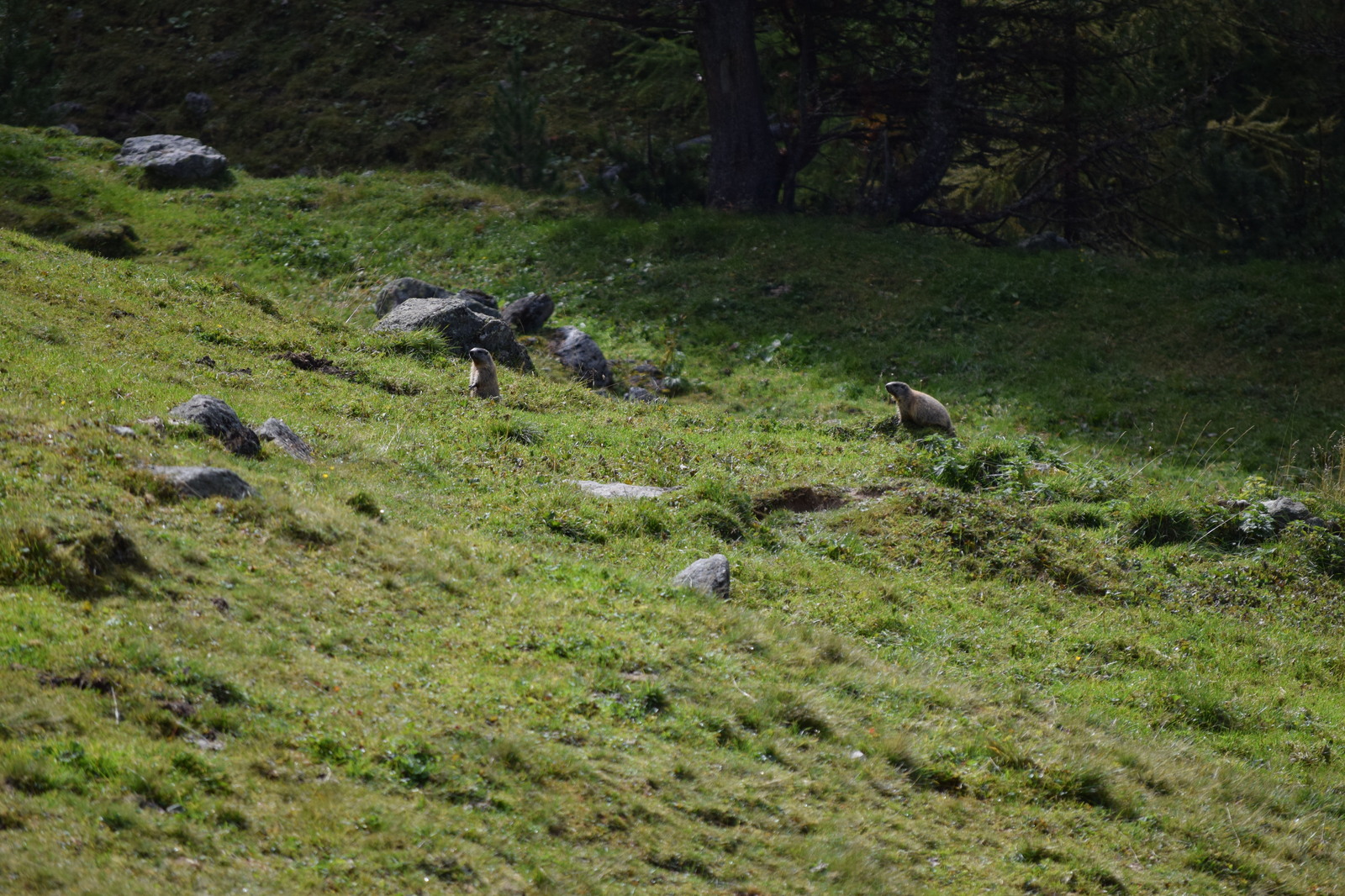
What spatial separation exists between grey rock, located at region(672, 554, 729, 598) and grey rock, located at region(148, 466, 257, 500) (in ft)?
11.1

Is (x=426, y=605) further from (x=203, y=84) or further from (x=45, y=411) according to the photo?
(x=203, y=84)

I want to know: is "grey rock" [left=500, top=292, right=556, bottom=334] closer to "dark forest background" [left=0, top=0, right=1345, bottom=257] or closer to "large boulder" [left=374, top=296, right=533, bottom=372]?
"large boulder" [left=374, top=296, right=533, bottom=372]

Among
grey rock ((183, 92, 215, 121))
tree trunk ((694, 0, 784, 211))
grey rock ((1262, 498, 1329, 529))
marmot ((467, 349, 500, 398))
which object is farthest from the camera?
grey rock ((183, 92, 215, 121))

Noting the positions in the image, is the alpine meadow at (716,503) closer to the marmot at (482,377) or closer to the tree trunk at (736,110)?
the tree trunk at (736,110)

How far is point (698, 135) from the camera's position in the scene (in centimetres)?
3061

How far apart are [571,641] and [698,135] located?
25051mm

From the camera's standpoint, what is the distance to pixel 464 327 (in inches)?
642

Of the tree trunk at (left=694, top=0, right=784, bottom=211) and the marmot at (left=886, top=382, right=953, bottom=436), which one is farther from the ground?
the tree trunk at (left=694, top=0, right=784, bottom=211)

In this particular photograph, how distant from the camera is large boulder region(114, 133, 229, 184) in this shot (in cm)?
2394

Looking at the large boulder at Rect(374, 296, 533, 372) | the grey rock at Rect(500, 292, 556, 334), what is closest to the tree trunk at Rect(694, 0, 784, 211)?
the grey rock at Rect(500, 292, 556, 334)

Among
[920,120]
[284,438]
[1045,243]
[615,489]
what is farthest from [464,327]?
[920,120]

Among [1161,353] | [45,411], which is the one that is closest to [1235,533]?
[1161,353]

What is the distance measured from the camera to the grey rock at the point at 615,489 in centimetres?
1106

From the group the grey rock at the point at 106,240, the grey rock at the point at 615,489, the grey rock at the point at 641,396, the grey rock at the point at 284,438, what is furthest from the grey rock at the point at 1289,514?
the grey rock at the point at 106,240
